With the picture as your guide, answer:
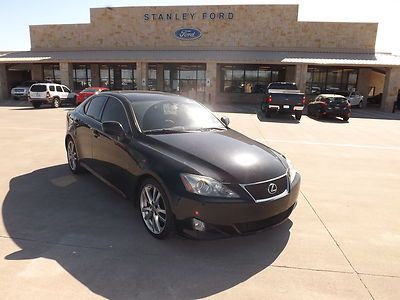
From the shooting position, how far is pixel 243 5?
29.1m

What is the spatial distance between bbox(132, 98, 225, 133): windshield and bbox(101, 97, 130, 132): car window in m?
0.19

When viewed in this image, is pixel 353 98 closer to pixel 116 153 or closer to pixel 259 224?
pixel 116 153

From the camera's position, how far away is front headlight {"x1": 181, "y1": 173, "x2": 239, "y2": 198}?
338 cm

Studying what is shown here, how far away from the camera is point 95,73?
110 feet

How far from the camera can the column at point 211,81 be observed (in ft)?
87.5

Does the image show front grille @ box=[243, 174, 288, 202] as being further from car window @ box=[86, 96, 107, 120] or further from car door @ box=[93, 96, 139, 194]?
car window @ box=[86, 96, 107, 120]

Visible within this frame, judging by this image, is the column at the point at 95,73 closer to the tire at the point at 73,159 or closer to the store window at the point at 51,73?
the store window at the point at 51,73

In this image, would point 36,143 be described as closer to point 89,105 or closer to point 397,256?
point 89,105

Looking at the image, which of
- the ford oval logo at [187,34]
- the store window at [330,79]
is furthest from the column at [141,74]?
the store window at [330,79]

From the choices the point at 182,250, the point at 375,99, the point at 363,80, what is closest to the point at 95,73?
the point at 363,80

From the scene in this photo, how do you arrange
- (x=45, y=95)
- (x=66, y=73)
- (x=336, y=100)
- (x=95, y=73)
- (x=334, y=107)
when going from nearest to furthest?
1. (x=334, y=107)
2. (x=336, y=100)
3. (x=45, y=95)
4. (x=66, y=73)
5. (x=95, y=73)

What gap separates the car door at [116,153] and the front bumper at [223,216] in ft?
3.33

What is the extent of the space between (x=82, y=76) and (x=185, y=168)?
34.2 m

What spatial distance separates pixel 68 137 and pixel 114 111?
2.13m
